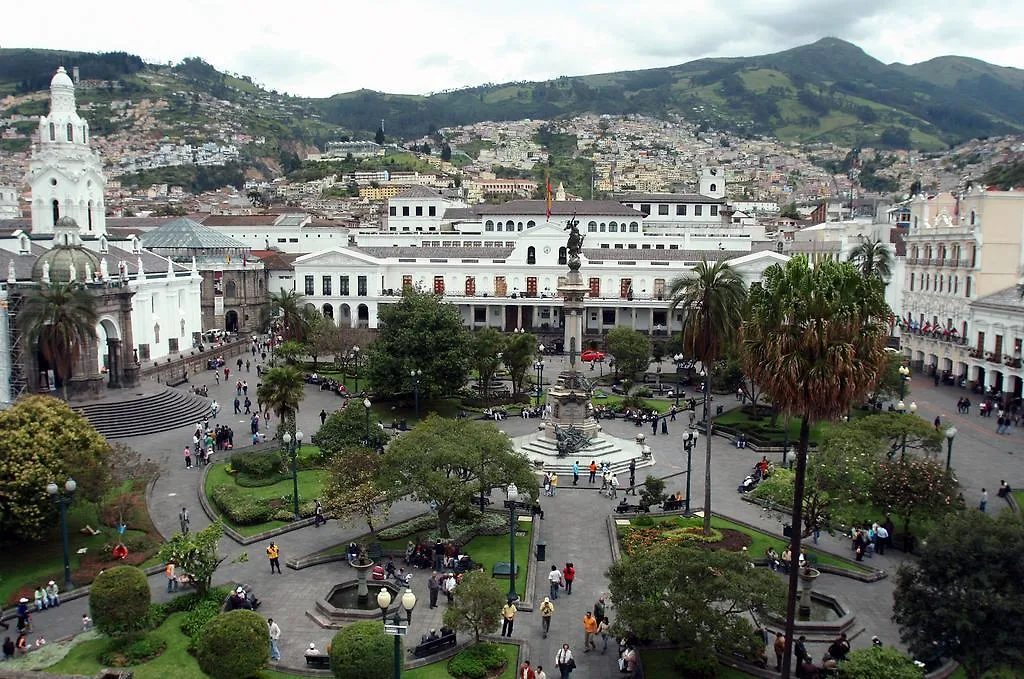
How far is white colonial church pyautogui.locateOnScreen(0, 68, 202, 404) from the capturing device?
1479 inches

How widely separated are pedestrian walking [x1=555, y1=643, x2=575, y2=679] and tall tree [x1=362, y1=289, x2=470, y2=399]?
79.4 feet

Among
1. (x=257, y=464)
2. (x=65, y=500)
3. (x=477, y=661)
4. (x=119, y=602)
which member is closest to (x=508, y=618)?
(x=477, y=661)

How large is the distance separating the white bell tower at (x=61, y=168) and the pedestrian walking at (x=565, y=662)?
51.7 meters

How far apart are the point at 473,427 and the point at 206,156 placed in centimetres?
18237

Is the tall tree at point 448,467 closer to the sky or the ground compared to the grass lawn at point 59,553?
closer to the sky

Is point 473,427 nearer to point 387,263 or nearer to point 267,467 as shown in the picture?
point 267,467

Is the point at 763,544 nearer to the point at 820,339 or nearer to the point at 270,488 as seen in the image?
the point at 820,339

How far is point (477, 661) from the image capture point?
17.2 meters

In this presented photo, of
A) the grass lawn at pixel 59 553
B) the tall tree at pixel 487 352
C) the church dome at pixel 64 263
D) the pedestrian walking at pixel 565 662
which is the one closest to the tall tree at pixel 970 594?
the pedestrian walking at pixel 565 662

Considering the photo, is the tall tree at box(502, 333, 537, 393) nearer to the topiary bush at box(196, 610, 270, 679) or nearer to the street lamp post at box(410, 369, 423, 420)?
the street lamp post at box(410, 369, 423, 420)

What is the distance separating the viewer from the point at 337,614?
63.7 ft

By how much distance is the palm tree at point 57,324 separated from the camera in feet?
112

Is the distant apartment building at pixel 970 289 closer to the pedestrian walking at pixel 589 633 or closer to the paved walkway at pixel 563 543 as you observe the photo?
the paved walkway at pixel 563 543

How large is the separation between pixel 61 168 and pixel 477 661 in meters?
54.9
